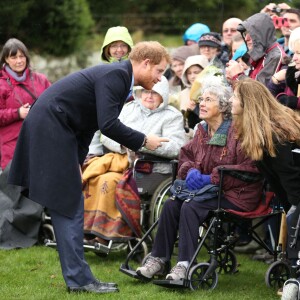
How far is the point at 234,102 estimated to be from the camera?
291 inches

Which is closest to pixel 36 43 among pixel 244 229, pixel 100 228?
pixel 100 228

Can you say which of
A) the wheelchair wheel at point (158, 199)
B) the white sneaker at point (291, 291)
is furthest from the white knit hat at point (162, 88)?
the white sneaker at point (291, 291)

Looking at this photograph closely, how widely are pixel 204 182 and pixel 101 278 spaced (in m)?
1.21

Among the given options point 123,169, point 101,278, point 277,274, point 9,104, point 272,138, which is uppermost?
point 272,138

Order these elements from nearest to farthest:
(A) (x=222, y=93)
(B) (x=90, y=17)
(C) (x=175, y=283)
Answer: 1. (C) (x=175, y=283)
2. (A) (x=222, y=93)
3. (B) (x=90, y=17)

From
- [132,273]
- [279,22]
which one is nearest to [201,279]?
[132,273]

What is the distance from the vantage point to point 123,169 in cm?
901

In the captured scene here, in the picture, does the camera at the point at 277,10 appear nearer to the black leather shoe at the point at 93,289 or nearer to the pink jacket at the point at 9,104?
the pink jacket at the point at 9,104

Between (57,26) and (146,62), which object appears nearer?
(146,62)

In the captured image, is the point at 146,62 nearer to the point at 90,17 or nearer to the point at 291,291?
the point at 291,291

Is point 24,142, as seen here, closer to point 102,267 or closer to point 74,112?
point 74,112

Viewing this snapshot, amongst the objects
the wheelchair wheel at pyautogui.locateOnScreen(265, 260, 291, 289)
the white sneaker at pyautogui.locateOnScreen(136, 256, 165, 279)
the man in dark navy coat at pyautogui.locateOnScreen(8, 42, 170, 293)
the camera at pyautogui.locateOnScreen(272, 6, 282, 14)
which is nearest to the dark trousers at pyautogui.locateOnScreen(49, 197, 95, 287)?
the man in dark navy coat at pyautogui.locateOnScreen(8, 42, 170, 293)

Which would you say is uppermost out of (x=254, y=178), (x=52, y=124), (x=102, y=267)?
(x=52, y=124)

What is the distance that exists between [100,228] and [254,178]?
170cm
